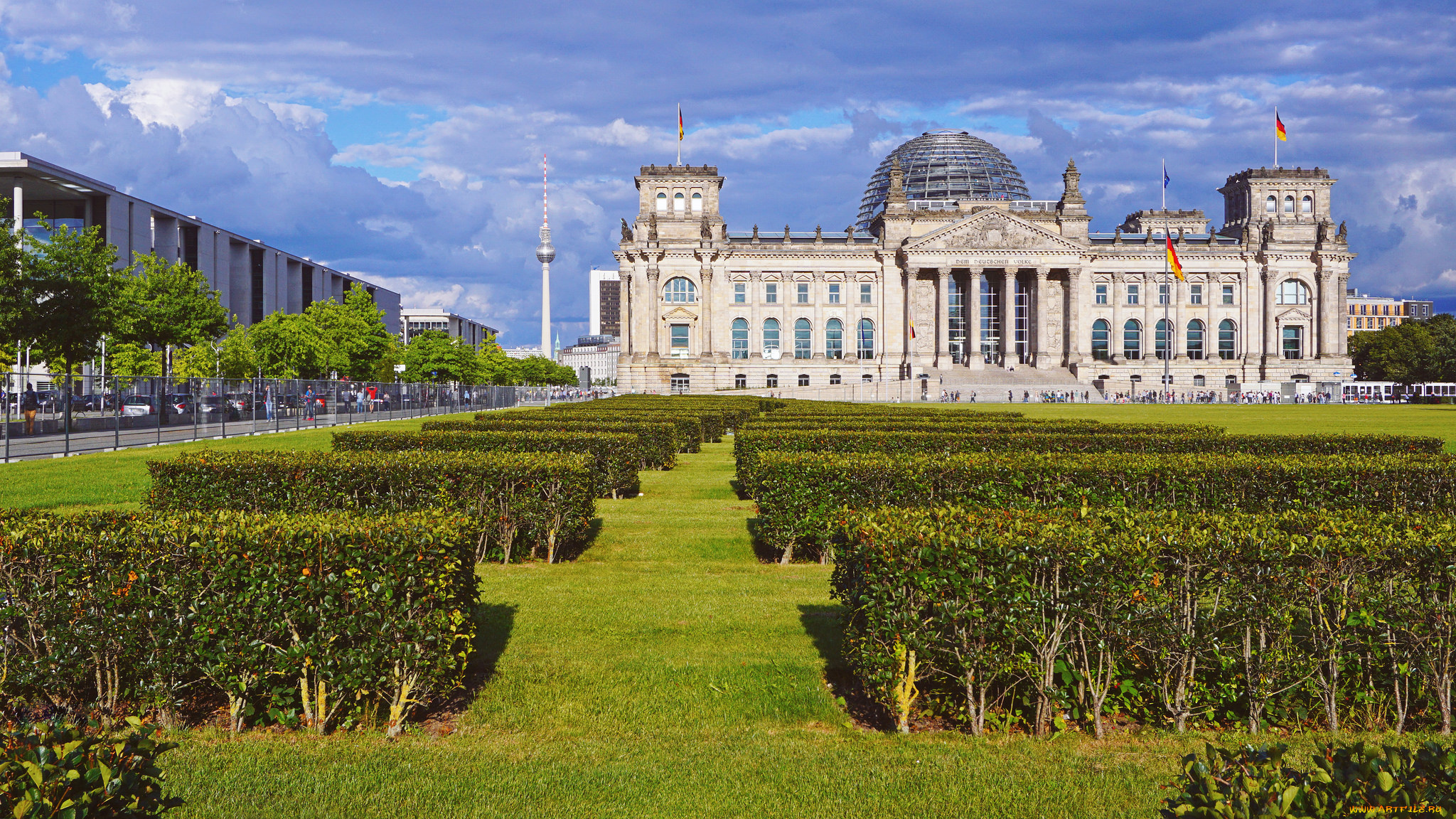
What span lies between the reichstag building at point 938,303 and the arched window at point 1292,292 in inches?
5.9

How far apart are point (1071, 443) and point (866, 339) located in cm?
9847

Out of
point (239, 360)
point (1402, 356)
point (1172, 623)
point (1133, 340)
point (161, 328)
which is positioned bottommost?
point (1172, 623)

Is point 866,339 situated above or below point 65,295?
above

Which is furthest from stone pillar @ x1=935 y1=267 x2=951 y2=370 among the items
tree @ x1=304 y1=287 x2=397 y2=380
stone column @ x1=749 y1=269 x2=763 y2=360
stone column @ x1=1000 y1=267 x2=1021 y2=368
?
tree @ x1=304 y1=287 x2=397 y2=380

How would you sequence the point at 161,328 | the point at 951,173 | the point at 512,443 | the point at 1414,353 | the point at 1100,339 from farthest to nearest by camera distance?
the point at 951,173, the point at 1100,339, the point at 1414,353, the point at 161,328, the point at 512,443

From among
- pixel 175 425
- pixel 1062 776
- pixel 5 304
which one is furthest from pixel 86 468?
pixel 1062 776

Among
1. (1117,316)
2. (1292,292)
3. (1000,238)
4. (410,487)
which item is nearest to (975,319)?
(1000,238)

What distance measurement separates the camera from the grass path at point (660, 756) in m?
6.29

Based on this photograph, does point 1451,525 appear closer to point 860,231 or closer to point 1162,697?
point 1162,697

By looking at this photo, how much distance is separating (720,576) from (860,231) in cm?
12477

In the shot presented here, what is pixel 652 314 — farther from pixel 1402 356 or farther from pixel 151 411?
pixel 1402 356

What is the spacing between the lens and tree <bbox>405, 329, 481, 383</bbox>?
91.2 m

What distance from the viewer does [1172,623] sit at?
734cm

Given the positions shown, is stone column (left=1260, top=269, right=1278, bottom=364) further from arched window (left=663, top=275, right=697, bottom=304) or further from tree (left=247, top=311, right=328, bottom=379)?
tree (left=247, top=311, right=328, bottom=379)
